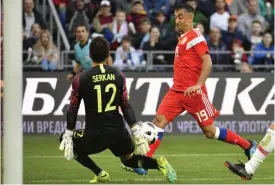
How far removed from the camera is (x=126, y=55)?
19328mm

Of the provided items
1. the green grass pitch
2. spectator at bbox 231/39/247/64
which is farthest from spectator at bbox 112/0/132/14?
the green grass pitch

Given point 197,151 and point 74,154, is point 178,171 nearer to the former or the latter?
point 74,154

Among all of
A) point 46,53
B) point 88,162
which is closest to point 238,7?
point 46,53

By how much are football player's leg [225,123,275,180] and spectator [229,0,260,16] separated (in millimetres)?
11190

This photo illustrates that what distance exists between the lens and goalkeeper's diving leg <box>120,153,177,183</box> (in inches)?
409

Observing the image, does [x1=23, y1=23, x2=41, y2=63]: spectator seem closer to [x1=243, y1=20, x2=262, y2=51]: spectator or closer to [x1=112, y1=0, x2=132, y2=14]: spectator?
[x1=112, y1=0, x2=132, y2=14]: spectator

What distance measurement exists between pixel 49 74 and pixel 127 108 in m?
8.00

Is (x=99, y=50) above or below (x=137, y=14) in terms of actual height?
above

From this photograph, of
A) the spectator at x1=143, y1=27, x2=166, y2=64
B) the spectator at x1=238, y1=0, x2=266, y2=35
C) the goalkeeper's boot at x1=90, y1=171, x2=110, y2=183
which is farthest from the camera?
the spectator at x1=238, y1=0, x2=266, y2=35

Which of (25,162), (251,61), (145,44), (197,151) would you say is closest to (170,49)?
(145,44)

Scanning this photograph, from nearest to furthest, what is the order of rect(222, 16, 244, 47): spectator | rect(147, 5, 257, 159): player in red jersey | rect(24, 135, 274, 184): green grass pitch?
rect(24, 135, 274, 184): green grass pitch → rect(147, 5, 257, 159): player in red jersey → rect(222, 16, 244, 47): spectator

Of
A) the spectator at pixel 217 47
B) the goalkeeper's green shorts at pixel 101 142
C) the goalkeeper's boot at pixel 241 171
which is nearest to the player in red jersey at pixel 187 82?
the goalkeeper's boot at pixel 241 171

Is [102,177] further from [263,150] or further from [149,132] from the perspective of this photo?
[263,150]

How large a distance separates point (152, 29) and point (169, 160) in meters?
6.72
